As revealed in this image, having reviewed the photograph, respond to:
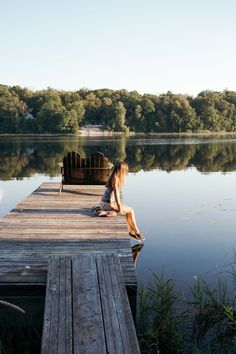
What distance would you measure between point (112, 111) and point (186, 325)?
8806 centimetres

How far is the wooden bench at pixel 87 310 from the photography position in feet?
8.90

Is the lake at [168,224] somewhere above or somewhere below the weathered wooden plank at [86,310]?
below

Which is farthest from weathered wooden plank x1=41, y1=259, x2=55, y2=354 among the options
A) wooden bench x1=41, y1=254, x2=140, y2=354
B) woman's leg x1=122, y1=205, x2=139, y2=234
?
woman's leg x1=122, y1=205, x2=139, y2=234

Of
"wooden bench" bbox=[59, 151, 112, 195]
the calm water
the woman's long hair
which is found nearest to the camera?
the calm water

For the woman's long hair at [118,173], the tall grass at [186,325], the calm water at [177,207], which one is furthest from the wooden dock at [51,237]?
the calm water at [177,207]

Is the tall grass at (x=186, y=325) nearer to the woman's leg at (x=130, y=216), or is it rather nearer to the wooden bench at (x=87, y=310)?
the wooden bench at (x=87, y=310)

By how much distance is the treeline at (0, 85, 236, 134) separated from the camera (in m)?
83.9

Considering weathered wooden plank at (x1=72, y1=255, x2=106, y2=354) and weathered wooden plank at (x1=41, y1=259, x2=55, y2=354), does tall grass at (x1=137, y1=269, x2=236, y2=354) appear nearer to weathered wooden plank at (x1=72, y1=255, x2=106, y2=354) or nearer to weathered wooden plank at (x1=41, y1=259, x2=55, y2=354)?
weathered wooden plank at (x1=72, y1=255, x2=106, y2=354)

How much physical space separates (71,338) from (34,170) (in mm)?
18423

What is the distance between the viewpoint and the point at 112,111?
90.9m

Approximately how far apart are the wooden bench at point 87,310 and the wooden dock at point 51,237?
0.27 metres

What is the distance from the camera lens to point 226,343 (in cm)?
402

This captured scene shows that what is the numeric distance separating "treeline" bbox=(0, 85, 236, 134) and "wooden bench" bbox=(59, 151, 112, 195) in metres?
73.6

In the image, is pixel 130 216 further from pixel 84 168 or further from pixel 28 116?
pixel 28 116
